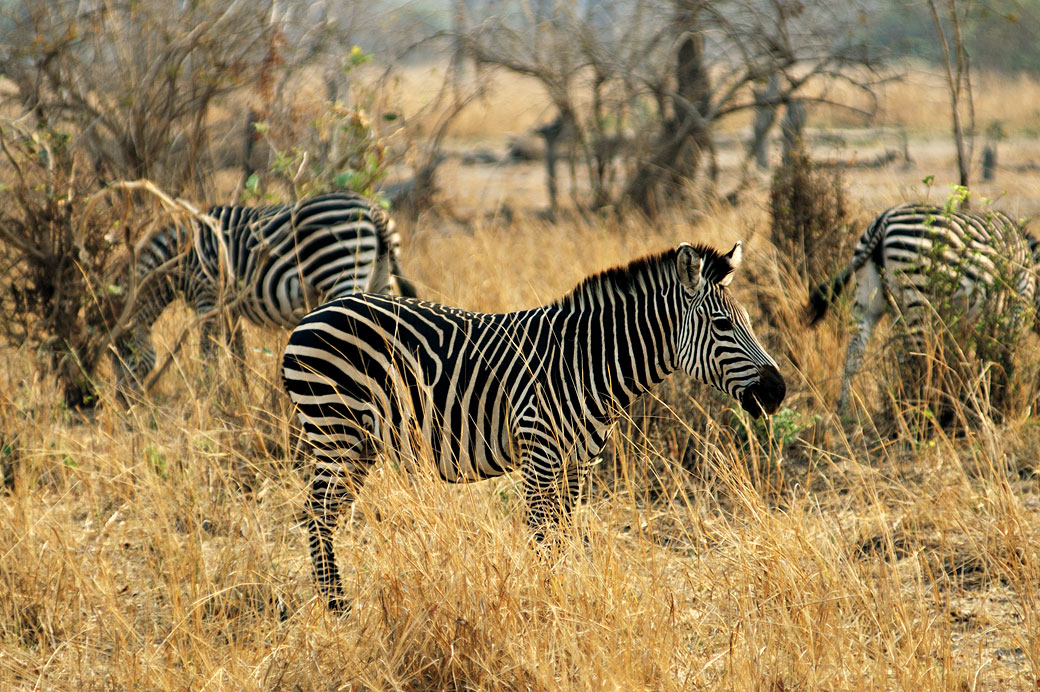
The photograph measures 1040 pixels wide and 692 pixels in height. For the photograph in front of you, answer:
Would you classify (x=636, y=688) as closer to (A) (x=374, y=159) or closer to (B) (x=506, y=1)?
(A) (x=374, y=159)

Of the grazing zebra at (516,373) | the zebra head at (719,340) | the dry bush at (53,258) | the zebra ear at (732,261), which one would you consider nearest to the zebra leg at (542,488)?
the grazing zebra at (516,373)

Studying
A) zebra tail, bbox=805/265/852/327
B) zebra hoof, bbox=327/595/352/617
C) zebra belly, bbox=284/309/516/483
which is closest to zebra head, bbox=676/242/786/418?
zebra belly, bbox=284/309/516/483

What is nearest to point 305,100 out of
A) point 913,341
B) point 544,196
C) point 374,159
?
point 374,159

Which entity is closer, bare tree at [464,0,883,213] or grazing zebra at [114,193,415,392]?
grazing zebra at [114,193,415,392]

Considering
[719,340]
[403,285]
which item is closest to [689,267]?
[719,340]

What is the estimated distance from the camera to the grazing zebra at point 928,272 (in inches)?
209

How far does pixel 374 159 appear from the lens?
7.90 metres

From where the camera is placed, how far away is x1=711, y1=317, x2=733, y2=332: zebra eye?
3.59 metres

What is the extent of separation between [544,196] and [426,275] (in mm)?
8265

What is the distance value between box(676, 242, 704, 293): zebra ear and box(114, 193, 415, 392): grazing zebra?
9.44 feet

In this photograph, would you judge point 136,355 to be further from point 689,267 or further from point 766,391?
point 766,391

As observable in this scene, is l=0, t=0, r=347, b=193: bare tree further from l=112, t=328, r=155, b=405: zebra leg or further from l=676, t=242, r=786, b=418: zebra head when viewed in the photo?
l=676, t=242, r=786, b=418: zebra head

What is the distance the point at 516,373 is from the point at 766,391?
3.20ft

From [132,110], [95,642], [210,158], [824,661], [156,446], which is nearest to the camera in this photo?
[824,661]
